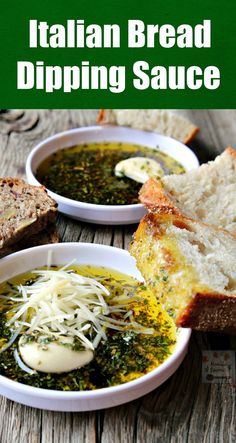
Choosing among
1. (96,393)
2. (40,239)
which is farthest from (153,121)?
(96,393)

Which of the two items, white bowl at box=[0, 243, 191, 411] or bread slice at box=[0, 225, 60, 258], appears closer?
white bowl at box=[0, 243, 191, 411]

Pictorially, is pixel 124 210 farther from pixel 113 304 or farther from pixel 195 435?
pixel 195 435

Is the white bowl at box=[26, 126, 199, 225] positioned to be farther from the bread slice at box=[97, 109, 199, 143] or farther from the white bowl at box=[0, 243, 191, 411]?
the white bowl at box=[0, 243, 191, 411]

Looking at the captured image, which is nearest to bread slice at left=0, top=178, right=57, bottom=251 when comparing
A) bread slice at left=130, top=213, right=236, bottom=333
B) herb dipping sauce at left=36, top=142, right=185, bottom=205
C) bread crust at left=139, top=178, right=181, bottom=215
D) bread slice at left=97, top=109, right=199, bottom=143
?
herb dipping sauce at left=36, top=142, right=185, bottom=205

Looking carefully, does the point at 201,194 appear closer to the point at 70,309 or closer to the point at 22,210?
the point at 22,210

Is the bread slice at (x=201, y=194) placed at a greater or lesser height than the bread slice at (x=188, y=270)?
lesser

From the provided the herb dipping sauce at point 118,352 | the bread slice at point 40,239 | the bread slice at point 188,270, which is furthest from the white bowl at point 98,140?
the herb dipping sauce at point 118,352

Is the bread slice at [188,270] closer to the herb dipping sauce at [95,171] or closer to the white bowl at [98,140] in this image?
the white bowl at [98,140]
